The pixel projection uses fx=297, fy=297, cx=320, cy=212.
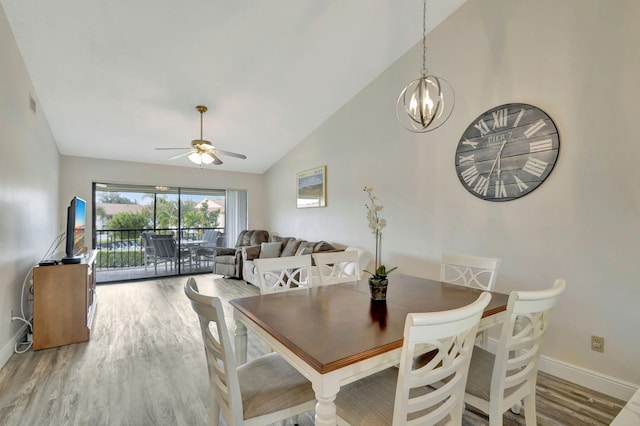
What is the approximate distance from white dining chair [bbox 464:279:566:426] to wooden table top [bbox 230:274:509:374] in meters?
0.23

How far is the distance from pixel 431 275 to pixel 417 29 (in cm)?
271

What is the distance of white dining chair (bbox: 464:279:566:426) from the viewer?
123 centimetres

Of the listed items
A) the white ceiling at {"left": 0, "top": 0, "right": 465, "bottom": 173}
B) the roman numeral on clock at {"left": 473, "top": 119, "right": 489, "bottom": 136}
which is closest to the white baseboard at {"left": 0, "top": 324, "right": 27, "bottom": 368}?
the white ceiling at {"left": 0, "top": 0, "right": 465, "bottom": 173}

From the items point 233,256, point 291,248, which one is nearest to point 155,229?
point 233,256

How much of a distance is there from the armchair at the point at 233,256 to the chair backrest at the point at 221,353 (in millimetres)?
4668

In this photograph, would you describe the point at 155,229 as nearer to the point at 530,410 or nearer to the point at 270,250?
the point at 270,250

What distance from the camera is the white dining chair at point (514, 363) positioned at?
123 cm

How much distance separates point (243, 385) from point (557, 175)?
106 inches

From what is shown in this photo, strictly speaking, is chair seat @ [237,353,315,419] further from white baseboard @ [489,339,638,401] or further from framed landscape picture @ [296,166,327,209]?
framed landscape picture @ [296,166,327,209]

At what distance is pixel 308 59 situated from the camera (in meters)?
3.49

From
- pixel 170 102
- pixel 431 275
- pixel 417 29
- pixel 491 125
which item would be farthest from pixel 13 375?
pixel 417 29

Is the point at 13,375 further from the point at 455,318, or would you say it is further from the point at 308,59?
the point at 308,59

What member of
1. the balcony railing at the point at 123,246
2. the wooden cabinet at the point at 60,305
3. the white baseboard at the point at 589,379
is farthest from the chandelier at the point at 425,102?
the balcony railing at the point at 123,246

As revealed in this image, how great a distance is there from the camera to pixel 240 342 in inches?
67.7
